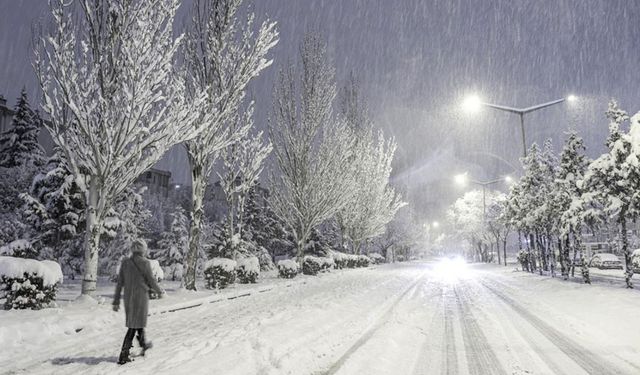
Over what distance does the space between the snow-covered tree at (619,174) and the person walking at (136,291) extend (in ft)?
47.2

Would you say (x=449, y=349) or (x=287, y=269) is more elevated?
(x=287, y=269)

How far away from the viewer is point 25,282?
9.43 m

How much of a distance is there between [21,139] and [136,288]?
3683cm

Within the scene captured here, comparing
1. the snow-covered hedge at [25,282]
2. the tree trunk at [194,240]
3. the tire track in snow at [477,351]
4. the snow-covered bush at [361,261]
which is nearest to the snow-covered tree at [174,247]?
the snow-covered bush at [361,261]

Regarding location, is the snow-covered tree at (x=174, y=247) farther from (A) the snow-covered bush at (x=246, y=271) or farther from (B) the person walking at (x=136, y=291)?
(B) the person walking at (x=136, y=291)

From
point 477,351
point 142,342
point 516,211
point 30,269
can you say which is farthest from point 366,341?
point 516,211

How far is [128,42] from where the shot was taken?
1215 cm

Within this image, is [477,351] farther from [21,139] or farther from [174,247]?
[21,139]

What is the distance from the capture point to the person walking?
239 inches

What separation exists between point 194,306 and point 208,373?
7549 mm

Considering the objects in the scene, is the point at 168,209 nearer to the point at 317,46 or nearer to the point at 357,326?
the point at 317,46

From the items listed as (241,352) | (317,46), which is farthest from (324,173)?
(241,352)

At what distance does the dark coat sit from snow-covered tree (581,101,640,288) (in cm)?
1438

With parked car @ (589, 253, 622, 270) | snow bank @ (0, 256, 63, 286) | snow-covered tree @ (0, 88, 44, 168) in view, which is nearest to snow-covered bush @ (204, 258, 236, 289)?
snow bank @ (0, 256, 63, 286)
